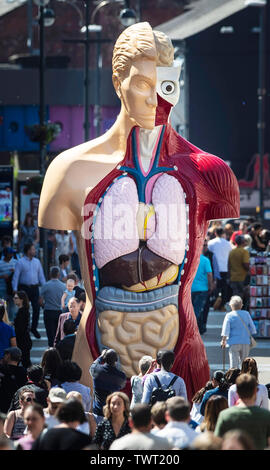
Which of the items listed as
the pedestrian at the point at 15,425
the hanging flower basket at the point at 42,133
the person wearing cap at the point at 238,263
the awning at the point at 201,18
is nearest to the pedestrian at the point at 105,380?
the pedestrian at the point at 15,425

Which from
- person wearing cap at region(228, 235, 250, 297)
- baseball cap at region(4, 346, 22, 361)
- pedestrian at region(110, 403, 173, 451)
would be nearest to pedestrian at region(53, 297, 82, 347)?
baseball cap at region(4, 346, 22, 361)

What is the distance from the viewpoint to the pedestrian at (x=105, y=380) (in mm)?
11453

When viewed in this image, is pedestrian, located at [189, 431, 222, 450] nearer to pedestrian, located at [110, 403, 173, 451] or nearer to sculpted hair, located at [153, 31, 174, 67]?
pedestrian, located at [110, 403, 173, 451]

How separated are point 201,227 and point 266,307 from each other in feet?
28.2

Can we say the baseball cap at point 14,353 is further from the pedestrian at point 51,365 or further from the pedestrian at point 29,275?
the pedestrian at point 29,275

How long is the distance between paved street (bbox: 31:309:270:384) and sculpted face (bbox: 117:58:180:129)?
5034mm

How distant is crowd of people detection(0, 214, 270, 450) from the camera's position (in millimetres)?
8133

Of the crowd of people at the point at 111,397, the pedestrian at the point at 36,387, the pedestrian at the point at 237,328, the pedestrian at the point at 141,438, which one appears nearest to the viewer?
the pedestrian at the point at 141,438

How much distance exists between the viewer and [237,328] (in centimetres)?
1575

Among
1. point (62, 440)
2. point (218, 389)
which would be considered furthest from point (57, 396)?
point (218, 389)

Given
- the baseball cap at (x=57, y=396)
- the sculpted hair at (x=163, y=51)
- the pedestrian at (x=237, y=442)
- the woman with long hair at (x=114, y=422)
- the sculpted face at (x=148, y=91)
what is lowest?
the woman with long hair at (x=114, y=422)

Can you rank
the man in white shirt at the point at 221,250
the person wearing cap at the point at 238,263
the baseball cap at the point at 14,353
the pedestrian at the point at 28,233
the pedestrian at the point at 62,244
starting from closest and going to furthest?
the baseball cap at the point at 14,353, the person wearing cap at the point at 238,263, the man in white shirt at the point at 221,250, the pedestrian at the point at 62,244, the pedestrian at the point at 28,233

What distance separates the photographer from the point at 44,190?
1325cm
